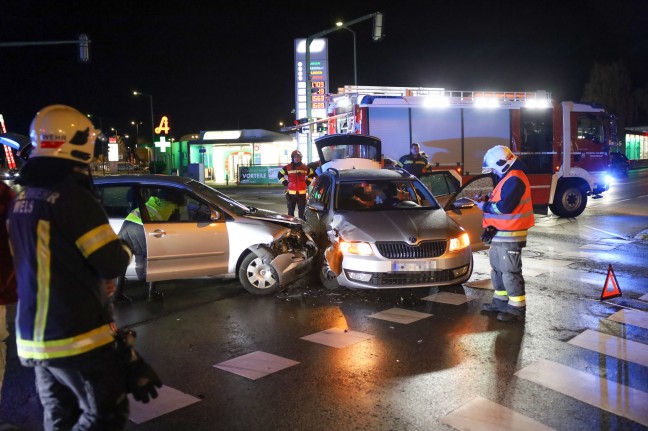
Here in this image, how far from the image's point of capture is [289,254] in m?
7.55

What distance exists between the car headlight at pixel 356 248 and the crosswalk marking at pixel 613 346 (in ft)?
8.07

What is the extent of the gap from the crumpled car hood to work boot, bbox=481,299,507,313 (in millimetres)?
1006

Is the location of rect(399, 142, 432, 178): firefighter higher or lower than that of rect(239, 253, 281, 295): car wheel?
higher

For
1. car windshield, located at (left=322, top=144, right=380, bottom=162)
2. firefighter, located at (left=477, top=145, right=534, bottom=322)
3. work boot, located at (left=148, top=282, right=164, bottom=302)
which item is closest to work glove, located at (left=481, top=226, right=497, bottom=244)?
firefighter, located at (left=477, top=145, right=534, bottom=322)

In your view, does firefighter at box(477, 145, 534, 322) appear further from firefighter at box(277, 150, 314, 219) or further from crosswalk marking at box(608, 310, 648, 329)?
firefighter at box(277, 150, 314, 219)

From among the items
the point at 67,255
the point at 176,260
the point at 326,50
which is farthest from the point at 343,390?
the point at 326,50

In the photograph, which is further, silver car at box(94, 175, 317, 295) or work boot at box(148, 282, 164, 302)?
work boot at box(148, 282, 164, 302)

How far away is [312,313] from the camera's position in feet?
22.5

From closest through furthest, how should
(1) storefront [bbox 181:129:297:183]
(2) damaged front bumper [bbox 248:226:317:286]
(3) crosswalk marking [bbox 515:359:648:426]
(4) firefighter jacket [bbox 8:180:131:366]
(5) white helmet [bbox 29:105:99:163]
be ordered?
(4) firefighter jacket [bbox 8:180:131:366] < (5) white helmet [bbox 29:105:99:163] < (3) crosswalk marking [bbox 515:359:648:426] < (2) damaged front bumper [bbox 248:226:317:286] < (1) storefront [bbox 181:129:297:183]

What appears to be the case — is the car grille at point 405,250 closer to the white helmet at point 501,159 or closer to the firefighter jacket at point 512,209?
the firefighter jacket at point 512,209

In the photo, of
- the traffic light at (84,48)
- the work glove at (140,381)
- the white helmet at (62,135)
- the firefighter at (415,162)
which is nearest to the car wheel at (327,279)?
Result: the work glove at (140,381)

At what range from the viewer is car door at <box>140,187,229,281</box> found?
716 centimetres

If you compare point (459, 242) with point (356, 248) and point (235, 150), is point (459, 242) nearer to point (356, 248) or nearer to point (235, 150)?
point (356, 248)

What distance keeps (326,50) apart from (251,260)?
34.9 m
